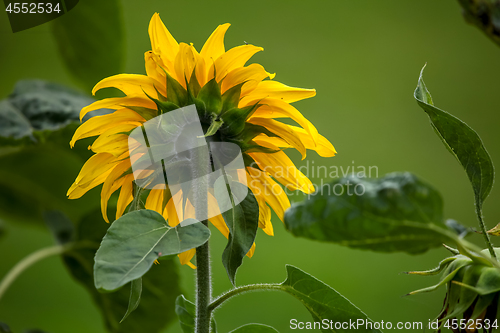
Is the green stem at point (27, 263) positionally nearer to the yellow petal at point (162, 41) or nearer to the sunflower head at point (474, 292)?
the yellow petal at point (162, 41)

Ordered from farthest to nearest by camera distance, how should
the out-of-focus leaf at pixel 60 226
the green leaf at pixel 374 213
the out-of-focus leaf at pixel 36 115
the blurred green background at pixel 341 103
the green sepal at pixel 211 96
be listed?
the blurred green background at pixel 341 103, the out-of-focus leaf at pixel 60 226, the out-of-focus leaf at pixel 36 115, the green sepal at pixel 211 96, the green leaf at pixel 374 213

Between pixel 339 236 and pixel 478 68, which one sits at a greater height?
pixel 478 68

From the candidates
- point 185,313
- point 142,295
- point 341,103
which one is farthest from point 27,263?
point 341,103

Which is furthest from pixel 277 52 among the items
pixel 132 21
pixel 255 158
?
pixel 255 158

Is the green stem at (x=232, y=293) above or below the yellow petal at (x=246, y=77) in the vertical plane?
below

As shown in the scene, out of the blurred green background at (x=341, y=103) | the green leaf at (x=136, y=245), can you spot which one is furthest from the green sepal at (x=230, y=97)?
the blurred green background at (x=341, y=103)

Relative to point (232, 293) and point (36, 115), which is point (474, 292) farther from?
point (36, 115)

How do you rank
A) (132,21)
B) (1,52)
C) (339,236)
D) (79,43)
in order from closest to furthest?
(339,236) < (79,43) < (1,52) < (132,21)

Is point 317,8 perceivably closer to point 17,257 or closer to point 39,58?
point 39,58
